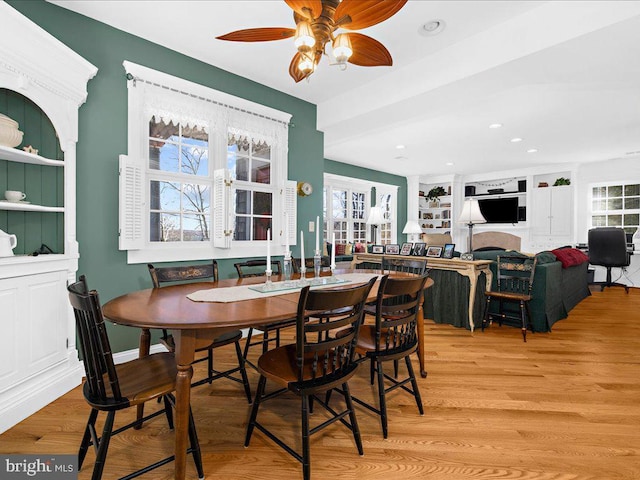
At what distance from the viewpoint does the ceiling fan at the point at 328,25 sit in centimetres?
170

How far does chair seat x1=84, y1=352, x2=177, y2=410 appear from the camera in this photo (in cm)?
133

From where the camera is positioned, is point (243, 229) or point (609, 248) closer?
point (243, 229)

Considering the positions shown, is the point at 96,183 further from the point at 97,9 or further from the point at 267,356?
the point at 267,356

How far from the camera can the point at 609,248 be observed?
6.06 meters

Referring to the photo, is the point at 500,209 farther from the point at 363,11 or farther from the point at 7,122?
the point at 7,122

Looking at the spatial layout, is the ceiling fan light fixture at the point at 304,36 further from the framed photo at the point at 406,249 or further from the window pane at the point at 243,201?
the framed photo at the point at 406,249

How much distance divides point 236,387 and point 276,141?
→ 8.81 feet

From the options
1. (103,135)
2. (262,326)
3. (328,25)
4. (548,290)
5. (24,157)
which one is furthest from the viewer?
(548,290)

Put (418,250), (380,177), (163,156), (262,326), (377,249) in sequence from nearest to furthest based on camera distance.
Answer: (262,326) < (163,156) < (418,250) < (377,249) < (380,177)

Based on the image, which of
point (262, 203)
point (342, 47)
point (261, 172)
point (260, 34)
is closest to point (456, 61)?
point (342, 47)

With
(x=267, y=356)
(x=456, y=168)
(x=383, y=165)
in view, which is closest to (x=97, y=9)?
(x=267, y=356)

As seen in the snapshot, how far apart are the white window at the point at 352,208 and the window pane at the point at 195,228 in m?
4.04

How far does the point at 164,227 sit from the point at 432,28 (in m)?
2.91

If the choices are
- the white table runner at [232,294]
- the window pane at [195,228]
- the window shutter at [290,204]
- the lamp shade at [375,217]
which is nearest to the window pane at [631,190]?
the lamp shade at [375,217]
